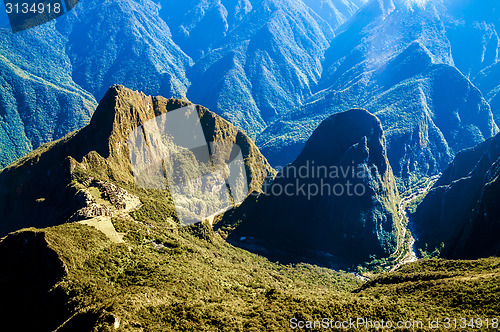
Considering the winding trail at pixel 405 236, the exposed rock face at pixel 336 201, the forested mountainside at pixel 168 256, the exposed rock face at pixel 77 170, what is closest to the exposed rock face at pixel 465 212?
the winding trail at pixel 405 236

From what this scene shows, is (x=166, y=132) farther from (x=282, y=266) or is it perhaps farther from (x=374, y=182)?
(x=374, y=182)

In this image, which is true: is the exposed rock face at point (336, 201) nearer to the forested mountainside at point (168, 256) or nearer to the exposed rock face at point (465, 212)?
the forested mountainside at point (168, 256)

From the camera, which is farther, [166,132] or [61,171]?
[166,132]

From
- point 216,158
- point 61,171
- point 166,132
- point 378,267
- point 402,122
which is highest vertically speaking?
point 402,122

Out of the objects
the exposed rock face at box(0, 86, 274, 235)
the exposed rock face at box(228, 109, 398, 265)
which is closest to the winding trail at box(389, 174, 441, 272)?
the exposed rock face at box(228, 109, 398, 265)

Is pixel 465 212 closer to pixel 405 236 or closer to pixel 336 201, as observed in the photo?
pixel 405 236

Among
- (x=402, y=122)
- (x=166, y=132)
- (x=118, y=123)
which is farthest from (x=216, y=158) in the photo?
(x=402, y=122)
